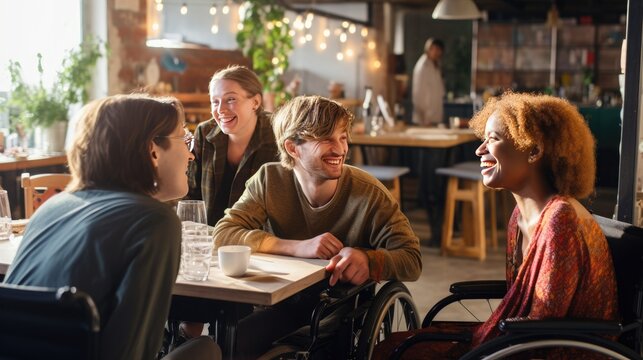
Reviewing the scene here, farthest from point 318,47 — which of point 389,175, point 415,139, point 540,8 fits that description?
point 389,175

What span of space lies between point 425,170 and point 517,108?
451 cm

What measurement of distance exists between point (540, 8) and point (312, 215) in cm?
1247

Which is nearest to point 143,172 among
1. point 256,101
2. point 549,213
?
point 549,213

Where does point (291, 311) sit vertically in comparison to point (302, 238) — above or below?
below

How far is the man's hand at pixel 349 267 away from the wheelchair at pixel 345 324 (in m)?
0.03

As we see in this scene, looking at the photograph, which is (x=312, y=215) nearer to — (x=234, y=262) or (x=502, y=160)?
(x=234, y=262)

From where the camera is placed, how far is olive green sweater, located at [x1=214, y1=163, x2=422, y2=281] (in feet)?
8.25

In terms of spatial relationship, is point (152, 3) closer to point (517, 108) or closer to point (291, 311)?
point (291, 311)

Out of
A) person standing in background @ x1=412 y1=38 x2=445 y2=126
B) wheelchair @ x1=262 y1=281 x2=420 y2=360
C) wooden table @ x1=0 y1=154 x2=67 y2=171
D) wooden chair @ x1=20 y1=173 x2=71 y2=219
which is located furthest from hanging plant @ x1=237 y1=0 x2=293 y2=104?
wheelchair @ x1=262 y1=281 x2=420 y2=360

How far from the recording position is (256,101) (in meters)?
3.40

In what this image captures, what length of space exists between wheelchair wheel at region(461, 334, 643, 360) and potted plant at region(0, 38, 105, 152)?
3.94m

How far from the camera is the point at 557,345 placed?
6.25ft

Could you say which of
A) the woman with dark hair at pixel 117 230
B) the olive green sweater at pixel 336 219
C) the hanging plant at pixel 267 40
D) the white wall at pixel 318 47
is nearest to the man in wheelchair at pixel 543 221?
the olive green sweater at pixel 336 219

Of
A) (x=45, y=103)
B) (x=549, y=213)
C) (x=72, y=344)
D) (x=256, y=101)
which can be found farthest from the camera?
(x=45, y=103)
